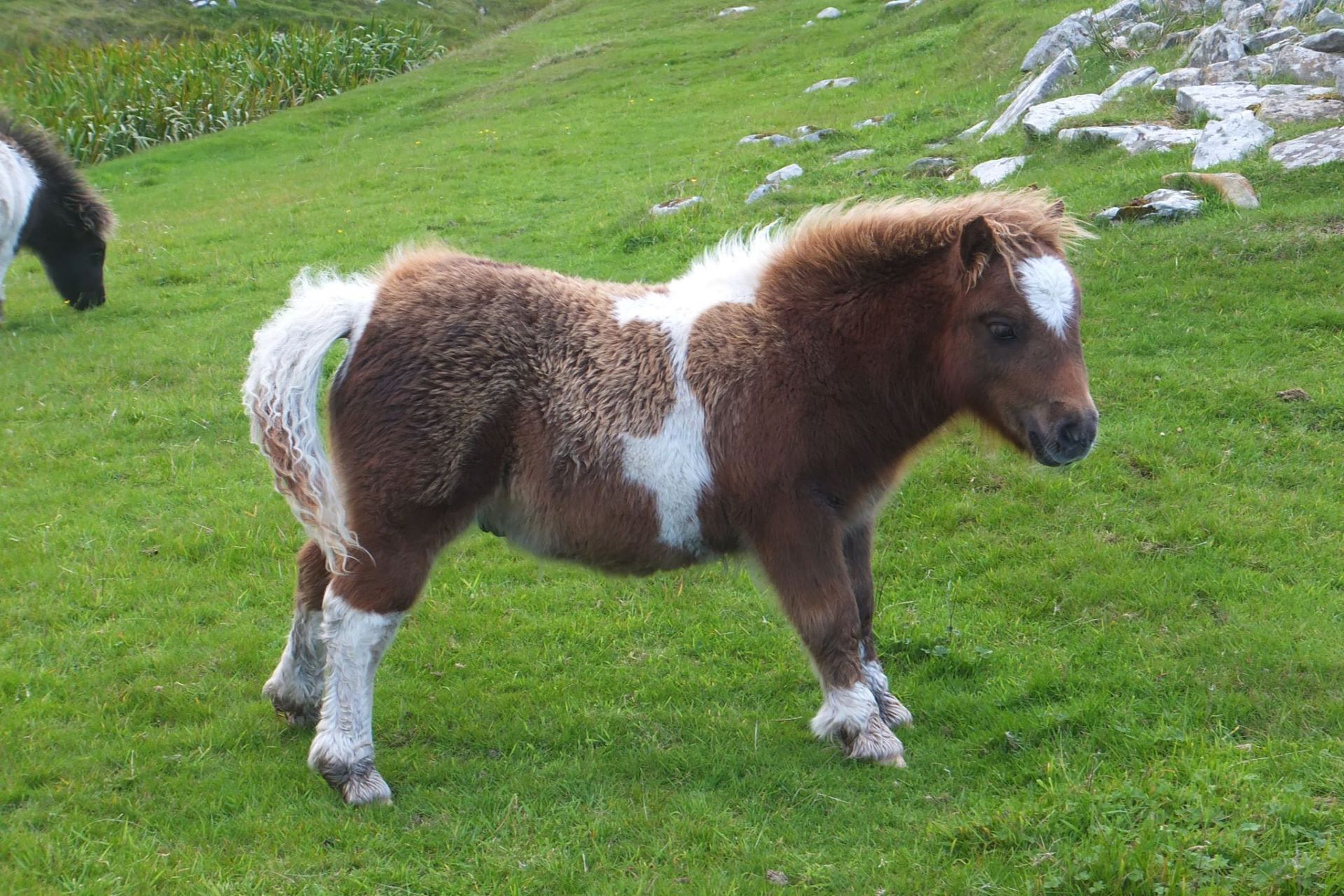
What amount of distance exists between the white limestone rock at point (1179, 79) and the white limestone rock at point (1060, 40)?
10.8 ft

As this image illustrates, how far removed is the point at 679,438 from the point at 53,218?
1154cm

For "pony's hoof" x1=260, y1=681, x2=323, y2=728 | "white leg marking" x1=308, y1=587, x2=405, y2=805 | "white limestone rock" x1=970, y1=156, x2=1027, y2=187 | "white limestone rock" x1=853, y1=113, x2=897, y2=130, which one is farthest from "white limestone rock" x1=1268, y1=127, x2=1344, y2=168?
"pony's hoof" x1=260, y1=681, x2=323, y2=728

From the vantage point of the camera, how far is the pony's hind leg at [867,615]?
497cm

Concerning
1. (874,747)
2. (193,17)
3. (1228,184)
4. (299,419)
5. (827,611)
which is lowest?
(193,17)

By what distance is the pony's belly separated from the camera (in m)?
4.63

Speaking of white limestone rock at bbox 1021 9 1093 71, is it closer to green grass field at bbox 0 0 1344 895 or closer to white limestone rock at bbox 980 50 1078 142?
white limestone rock at bbox 980 50 1078 142

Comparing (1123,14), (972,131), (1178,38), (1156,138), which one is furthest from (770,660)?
(1123,14)

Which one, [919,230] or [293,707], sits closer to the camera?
[919,230]

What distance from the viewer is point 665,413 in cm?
462

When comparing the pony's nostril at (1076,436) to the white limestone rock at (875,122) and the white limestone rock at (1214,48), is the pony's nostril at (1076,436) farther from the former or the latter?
the white limestone rock at (875,122)

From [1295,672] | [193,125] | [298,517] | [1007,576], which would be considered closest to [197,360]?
[298,517]

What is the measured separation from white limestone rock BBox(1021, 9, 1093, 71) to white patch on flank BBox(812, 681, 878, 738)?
1338 centimetres

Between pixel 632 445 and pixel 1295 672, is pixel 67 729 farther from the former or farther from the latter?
pixel 1295 672

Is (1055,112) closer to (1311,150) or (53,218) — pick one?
(1311,150)
